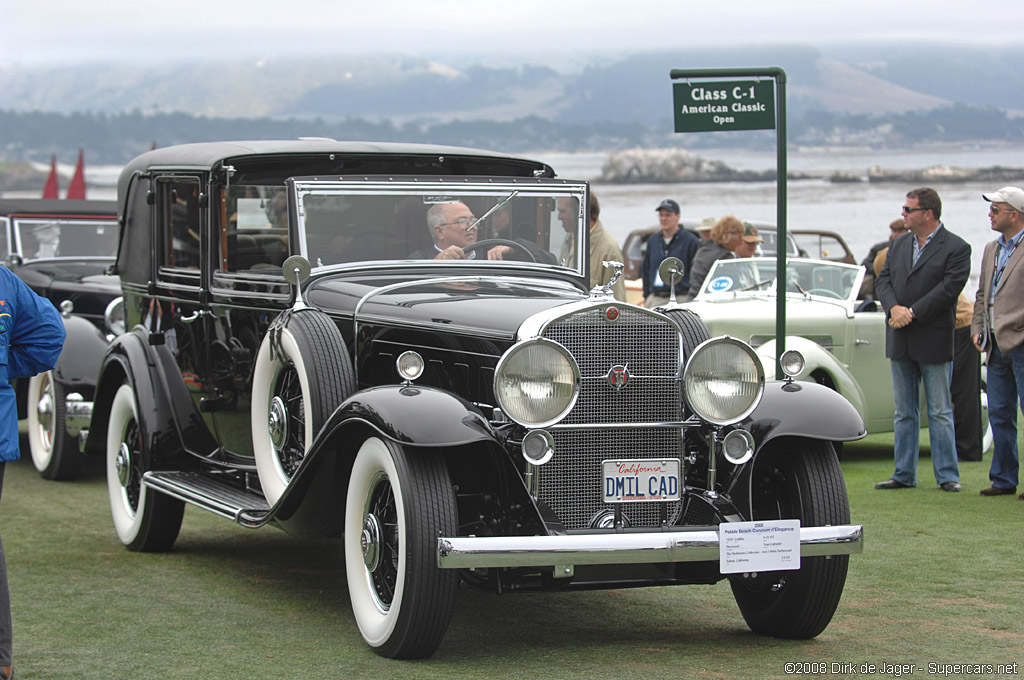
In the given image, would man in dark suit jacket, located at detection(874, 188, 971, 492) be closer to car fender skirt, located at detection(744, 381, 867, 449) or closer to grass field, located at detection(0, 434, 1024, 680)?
grass field, located at detection(0, 434, 1024, 680)

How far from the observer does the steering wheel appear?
577 centimetres

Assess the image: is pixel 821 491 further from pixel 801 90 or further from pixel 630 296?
pixel 801 90

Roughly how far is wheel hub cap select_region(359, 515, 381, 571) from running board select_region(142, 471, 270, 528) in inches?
29.9

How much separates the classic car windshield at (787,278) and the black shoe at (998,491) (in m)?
2.47

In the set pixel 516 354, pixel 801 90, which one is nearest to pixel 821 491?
pixel 516 354

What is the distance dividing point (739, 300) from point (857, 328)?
98cm

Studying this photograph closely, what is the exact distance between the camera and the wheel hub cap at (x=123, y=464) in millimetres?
6602

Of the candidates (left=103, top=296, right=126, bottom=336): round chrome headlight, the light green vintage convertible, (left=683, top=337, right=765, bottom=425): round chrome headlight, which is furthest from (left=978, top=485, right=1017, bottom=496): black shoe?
(left=103, top=296, right=126, bottom=336): round chrome headlight

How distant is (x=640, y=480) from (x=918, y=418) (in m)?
3.84

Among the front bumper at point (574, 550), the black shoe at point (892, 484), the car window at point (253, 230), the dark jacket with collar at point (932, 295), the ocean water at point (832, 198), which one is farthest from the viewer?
the ocean water at point (832, 198)

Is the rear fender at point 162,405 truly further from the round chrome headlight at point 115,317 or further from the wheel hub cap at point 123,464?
the round chrome headlight at point 115,317

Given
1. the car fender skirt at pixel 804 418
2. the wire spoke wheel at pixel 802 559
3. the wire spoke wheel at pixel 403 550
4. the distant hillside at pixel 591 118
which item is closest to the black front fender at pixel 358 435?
the wire spoke wheel at pixel 403 550

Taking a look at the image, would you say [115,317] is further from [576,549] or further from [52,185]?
[52,185]

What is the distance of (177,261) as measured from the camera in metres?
6.56
